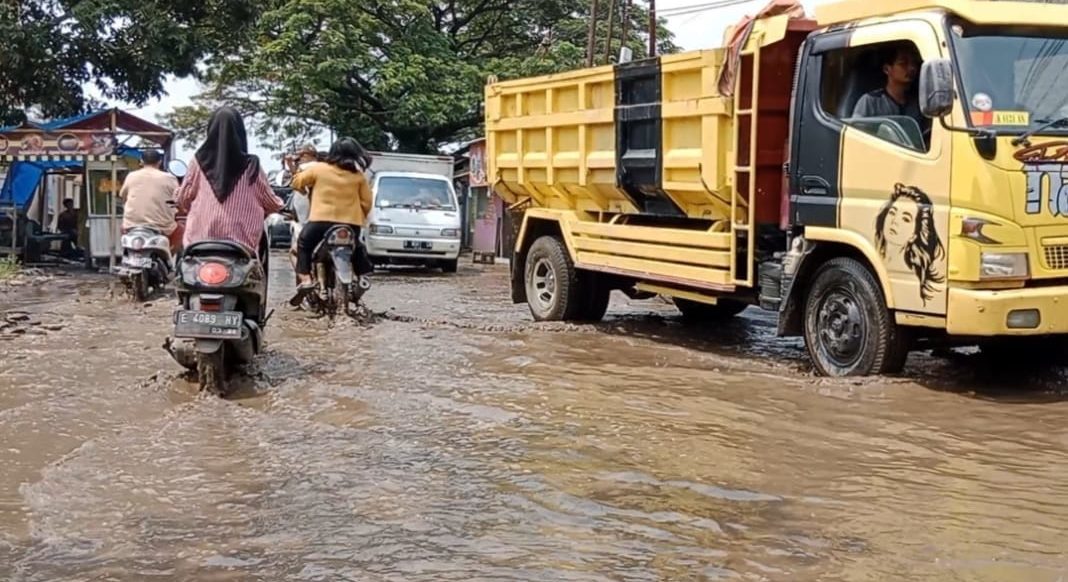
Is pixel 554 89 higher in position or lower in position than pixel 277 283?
higher

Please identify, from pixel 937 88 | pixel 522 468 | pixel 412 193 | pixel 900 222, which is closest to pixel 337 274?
pixel 900 222

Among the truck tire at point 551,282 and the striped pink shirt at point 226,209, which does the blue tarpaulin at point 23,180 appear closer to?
the truck tire at point 551,282

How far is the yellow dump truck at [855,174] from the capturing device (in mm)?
6441

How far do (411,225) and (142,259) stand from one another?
25.4 feet

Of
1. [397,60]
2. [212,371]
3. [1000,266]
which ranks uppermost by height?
[397,60]

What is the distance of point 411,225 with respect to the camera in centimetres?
1952

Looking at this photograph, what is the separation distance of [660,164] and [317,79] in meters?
21.1

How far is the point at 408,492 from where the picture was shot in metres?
4.67

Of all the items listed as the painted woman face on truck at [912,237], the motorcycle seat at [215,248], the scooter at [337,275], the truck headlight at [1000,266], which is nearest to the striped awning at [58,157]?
the scooter at [337,275]

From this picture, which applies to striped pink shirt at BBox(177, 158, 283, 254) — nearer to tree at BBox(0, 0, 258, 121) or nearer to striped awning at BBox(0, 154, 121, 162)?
striped awning at BBox(0, 154, 121, 162)

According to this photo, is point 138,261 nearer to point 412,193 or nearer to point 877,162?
point 877,162

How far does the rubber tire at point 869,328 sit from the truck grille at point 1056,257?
0.95 m

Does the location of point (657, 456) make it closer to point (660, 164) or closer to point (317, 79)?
point (660, 164)

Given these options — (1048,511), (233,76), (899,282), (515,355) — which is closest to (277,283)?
(515,355)
